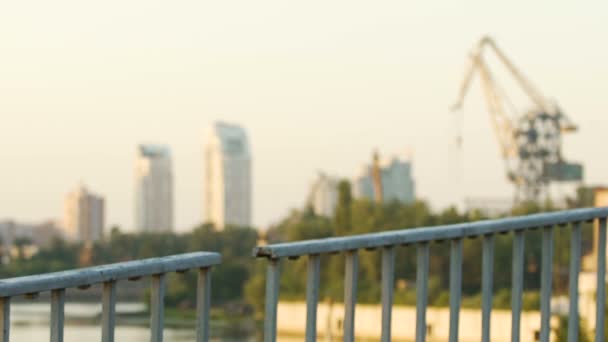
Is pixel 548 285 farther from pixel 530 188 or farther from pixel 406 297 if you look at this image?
pixel 530 188

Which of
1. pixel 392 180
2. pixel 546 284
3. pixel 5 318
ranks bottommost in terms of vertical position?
pixel 5 318

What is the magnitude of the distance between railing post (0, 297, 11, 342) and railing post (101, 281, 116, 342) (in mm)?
162

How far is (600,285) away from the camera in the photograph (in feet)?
9.99

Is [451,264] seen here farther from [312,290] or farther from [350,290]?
[312,290]

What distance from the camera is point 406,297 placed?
55125 millimetres

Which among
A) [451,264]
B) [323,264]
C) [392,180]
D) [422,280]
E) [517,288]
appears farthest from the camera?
[392,180]

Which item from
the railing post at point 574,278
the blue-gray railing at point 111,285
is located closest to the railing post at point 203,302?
the blue-gray railing at point 111,285

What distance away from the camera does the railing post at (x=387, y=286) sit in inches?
98.5

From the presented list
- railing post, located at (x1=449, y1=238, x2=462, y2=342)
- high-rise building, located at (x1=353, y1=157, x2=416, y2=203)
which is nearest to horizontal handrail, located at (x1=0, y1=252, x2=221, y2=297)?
railing post, located at (x1=449, y1=238, x2=462, y2=342)

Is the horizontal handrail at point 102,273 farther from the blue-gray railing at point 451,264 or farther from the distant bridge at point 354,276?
the blue-gray railing at point 451,264

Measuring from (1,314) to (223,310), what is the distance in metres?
85.5

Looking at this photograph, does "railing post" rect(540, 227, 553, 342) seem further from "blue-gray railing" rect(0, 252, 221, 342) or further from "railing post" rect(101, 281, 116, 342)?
"railing post" rect(101, 281, 116, 342)

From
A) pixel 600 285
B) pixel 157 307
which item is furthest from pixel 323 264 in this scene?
pixel 157 307

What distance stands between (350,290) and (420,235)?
0.63 ft
